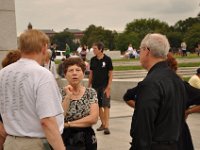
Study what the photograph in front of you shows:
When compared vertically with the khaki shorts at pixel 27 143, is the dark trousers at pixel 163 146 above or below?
below

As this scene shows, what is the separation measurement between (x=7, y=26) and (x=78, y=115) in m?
5.66

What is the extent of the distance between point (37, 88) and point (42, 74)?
11cm

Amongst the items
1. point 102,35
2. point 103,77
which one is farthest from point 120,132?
point 102,35

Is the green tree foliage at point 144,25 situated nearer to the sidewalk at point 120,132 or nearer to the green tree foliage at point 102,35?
the green tree foliage at point 102,35

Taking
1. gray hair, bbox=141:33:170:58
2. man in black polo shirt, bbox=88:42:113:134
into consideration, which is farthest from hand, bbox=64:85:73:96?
man in black polo shirt, bbox=88:42:113:134

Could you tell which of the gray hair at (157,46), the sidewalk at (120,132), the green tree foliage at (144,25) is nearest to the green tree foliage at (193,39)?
the green tree foliage at (144,25)

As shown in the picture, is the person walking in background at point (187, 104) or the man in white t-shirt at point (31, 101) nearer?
the man in white t-shirt at point (31, 101)

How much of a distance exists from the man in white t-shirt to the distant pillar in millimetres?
6304

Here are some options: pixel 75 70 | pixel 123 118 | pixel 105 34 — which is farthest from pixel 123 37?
pixel 75 70

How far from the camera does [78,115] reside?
433 centimetres

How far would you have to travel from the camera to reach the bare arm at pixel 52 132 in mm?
3117

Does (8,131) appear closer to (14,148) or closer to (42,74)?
(14,148)

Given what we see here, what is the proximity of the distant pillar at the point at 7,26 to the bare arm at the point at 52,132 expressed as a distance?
6511 mm

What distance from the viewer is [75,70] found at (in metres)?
4.58
